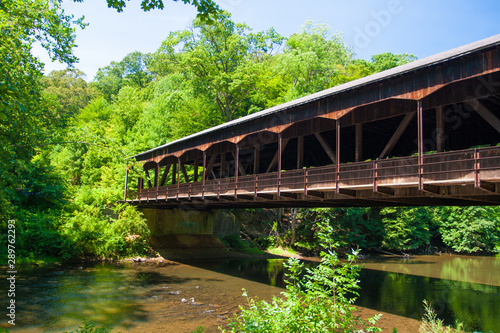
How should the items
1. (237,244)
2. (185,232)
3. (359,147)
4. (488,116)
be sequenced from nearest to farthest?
(488,116) < (359,147) < (185,232) < (237,244)

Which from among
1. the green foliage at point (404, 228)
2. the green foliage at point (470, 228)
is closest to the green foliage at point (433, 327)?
the green foliage at point (404, 228)

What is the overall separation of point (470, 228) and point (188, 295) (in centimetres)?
3371

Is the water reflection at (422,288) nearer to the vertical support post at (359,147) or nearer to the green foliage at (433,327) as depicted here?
the green foliage at (433,327)

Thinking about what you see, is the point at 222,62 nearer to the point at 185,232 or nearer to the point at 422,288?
the point at 185,232

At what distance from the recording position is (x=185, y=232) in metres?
28.7

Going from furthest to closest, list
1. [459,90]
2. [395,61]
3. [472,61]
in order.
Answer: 1. [395,61]
2. [459,90]
3. [472,61]

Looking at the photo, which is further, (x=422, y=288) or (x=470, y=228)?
(x=470, y=228)

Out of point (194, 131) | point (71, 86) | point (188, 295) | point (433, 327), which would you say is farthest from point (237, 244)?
point (71, 86)

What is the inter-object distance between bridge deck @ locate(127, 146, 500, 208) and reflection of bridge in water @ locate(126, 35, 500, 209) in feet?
0.10

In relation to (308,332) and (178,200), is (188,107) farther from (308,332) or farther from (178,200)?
(308,332)

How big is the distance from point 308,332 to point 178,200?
58.5ft

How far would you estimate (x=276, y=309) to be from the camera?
5.25m

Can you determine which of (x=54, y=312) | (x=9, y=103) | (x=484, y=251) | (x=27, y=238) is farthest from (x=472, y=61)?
(x=484, y=251)
